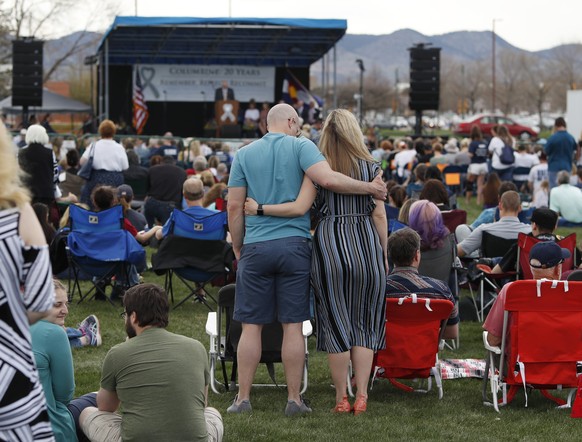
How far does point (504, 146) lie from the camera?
16.7 m

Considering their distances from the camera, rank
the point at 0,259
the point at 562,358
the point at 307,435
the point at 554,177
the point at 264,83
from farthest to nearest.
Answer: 1. the point at 264,83
2. the point at 554,177
3. the point at 562,358
4. the point at 307,435
5. the point at 0,259

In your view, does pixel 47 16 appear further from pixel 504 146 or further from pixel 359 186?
pixel 359 186

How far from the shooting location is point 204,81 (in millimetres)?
30188

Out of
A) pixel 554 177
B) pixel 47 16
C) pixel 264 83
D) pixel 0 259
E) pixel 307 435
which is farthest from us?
pixel 47 16

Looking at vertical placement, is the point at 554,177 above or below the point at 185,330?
above

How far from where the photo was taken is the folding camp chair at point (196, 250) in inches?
339

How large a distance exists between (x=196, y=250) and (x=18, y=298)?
591 cm

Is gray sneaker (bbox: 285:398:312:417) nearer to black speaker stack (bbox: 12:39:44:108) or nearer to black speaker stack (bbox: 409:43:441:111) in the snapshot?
black speaker stack (bbox: 409:43:441:111)

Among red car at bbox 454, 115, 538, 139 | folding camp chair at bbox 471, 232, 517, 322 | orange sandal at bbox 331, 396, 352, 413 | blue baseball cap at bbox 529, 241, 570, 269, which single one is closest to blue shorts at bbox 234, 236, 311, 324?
orange sandal at bbox 331, 396, 352, 413

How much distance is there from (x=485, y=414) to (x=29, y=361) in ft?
11.1

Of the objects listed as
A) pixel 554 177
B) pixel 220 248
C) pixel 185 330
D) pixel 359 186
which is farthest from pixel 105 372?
pixel 554 177

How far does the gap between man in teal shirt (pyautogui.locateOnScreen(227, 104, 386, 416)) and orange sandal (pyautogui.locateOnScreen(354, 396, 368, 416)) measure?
276 millimetres

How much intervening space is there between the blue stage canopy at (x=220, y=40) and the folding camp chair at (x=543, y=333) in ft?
64.8

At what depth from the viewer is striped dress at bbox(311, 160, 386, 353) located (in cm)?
548
